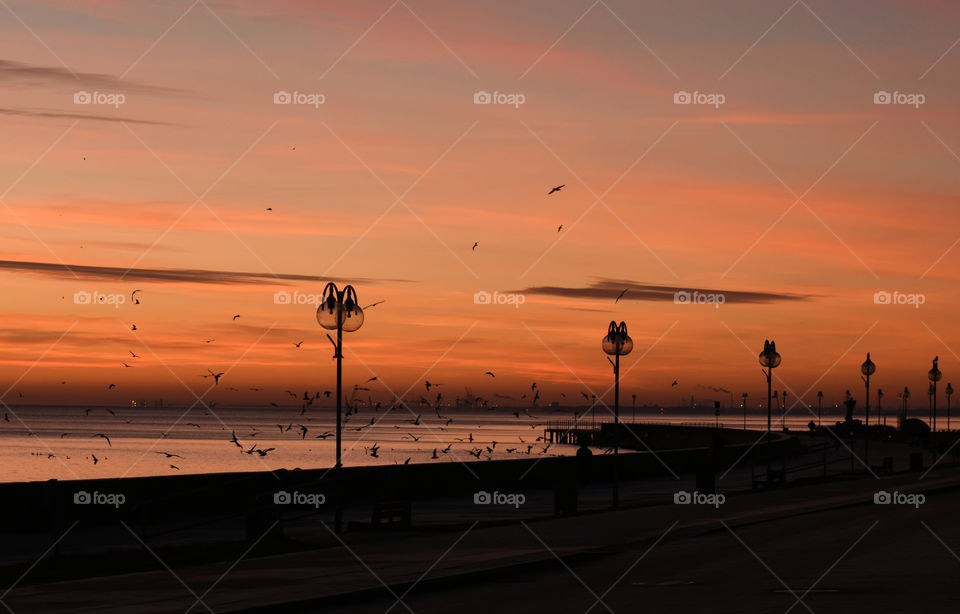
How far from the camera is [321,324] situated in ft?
82.0

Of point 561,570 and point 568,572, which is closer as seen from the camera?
point 568,572

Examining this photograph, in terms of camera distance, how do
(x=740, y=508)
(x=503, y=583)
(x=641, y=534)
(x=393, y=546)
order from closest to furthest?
1. (x=503, y=583)
2. (x=393, y=546)
3. (x=641, y=534)
4. (x=740, y=508)

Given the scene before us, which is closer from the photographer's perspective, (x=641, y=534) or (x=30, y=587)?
(x=30, y=587)

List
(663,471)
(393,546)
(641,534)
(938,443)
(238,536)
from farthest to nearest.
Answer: (938,443)
(663,471)
(238,536)
(641,534)
(393,546)

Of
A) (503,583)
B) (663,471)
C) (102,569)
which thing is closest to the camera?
(503,583)

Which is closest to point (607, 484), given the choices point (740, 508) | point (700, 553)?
point (740, 508)

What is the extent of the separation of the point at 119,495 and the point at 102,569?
384 inches

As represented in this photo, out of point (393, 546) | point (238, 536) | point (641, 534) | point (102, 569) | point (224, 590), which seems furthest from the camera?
point (238, 536)

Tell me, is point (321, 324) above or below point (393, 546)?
above

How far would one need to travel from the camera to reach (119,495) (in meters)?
28.1

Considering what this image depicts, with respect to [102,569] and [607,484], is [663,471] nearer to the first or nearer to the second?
[607,484]

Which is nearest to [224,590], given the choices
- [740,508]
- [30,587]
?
[30,587]

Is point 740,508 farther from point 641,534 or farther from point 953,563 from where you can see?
point 953,563

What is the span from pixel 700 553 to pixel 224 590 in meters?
8.65
